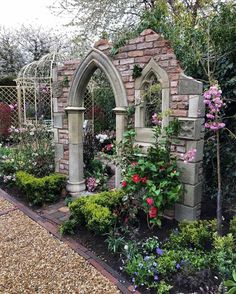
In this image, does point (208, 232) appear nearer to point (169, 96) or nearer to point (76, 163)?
point (169, 96)

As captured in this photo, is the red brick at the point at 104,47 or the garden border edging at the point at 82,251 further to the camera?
the red brick at the point at 104,47

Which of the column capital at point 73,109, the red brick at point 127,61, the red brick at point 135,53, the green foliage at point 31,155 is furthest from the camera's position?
the green foliage at point 31,155

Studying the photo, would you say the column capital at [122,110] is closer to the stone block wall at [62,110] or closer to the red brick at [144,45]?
the red brick at [144,45]

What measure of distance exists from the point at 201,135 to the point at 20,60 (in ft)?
44.7

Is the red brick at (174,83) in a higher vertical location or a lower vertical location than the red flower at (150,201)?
higher

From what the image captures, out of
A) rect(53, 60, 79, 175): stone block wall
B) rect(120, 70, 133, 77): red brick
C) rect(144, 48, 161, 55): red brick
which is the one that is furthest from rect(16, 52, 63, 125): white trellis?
rect(144, 48, 161, 55): red brick

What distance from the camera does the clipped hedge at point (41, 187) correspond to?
3.98 m

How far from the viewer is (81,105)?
4230 millimetres

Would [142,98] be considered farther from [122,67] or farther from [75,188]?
[75,188]

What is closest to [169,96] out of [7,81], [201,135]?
[201,135]

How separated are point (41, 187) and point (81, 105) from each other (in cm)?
138

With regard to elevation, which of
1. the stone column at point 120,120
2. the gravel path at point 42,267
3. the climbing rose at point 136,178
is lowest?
the gravel path at point 42,267

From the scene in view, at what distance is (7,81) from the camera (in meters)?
11.2

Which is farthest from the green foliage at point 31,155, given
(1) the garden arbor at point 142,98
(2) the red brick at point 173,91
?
(2) the red brick at point 173,91
